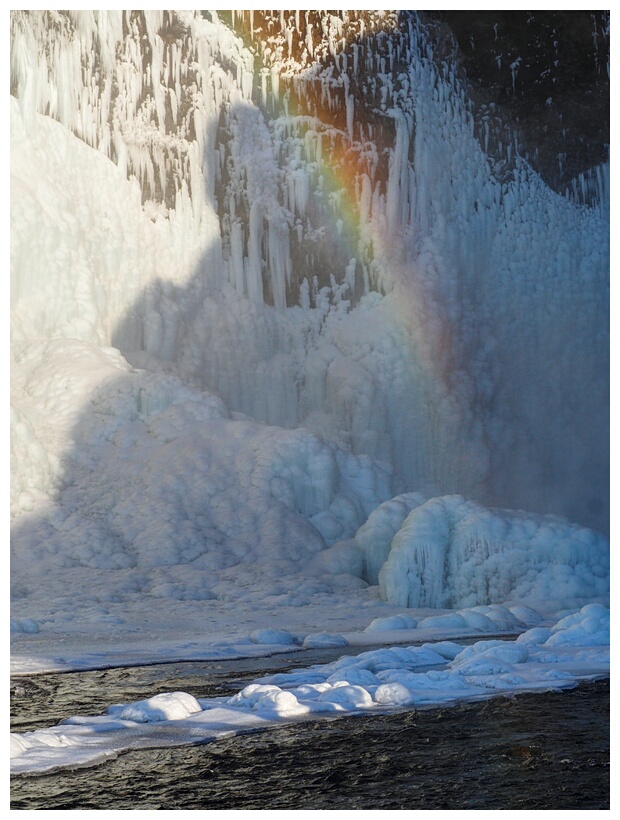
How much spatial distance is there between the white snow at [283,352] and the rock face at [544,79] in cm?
85

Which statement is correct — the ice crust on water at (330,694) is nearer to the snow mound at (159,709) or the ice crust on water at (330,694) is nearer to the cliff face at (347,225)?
the snow mound at (159,709)

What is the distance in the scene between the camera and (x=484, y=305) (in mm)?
26422

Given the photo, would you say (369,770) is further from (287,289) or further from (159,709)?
(287,289)

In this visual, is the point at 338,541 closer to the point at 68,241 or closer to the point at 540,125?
the point at 68,241

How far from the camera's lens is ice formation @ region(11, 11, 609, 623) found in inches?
779

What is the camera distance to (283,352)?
25.3 m

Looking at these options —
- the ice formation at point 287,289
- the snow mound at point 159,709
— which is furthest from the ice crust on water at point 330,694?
the ice formation at point 287,289

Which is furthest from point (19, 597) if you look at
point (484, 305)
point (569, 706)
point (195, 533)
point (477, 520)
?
point (484, 305)

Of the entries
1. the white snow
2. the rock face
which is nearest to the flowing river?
the white snow

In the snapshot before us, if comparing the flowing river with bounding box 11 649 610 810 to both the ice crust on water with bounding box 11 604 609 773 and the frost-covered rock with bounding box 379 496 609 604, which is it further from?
the frost-covered rock with bounding box 379 496 609 604

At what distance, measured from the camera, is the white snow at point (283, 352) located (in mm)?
16172

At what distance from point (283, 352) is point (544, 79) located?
10420 mm

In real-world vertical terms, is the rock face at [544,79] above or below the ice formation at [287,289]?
above
